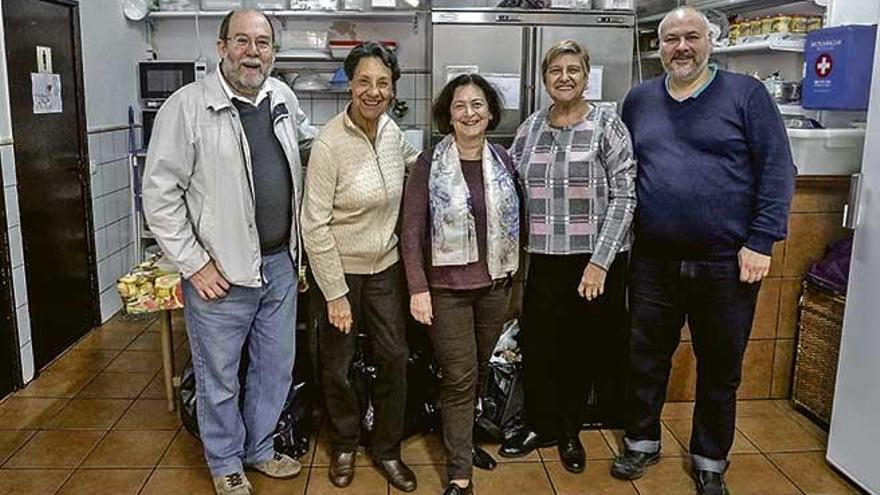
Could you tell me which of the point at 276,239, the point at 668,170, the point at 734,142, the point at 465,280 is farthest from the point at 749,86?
the point at 276,239

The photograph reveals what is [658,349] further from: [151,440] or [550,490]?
[151,440]

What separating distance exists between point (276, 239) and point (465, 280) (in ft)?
1.95

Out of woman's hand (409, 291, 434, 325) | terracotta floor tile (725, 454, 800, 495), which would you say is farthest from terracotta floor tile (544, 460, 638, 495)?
woman's hand (409, 291, 434, 325)

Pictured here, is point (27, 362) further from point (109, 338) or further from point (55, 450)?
point (55, 450)

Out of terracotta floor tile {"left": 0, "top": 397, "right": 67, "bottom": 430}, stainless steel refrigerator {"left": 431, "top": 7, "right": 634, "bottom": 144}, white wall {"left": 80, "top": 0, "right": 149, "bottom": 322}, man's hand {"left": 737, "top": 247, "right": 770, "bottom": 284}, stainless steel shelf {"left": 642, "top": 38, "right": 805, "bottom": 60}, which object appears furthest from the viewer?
stainless steel refrigerator {"left": 431, "top": 7, "right": 634, "bottom": 144}

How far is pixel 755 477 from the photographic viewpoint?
2.68m

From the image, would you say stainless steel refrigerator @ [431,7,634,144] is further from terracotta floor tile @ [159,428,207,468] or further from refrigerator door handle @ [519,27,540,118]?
terracotta floor tile @ [159,428,207,468]

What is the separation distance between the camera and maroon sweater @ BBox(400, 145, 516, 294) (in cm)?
231

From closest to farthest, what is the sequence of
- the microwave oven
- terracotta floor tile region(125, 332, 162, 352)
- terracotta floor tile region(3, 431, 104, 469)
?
terracotta floor tile region(3, 431, 104, 469)
terracotta floor tile region(125, 332, 162, 352)
the microwave oven

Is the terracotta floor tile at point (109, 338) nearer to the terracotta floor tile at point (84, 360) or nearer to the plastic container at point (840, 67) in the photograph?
the terracotta floor tile at point (84, 360)

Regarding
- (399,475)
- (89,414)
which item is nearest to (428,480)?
(399,475)

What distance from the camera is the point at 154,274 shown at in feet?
9.71

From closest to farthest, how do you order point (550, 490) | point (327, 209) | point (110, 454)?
1. point (327, 209)
2. point (550, 490)
3. point (110, 454)

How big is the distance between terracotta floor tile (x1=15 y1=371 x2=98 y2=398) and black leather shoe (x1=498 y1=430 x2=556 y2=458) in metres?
1.92
